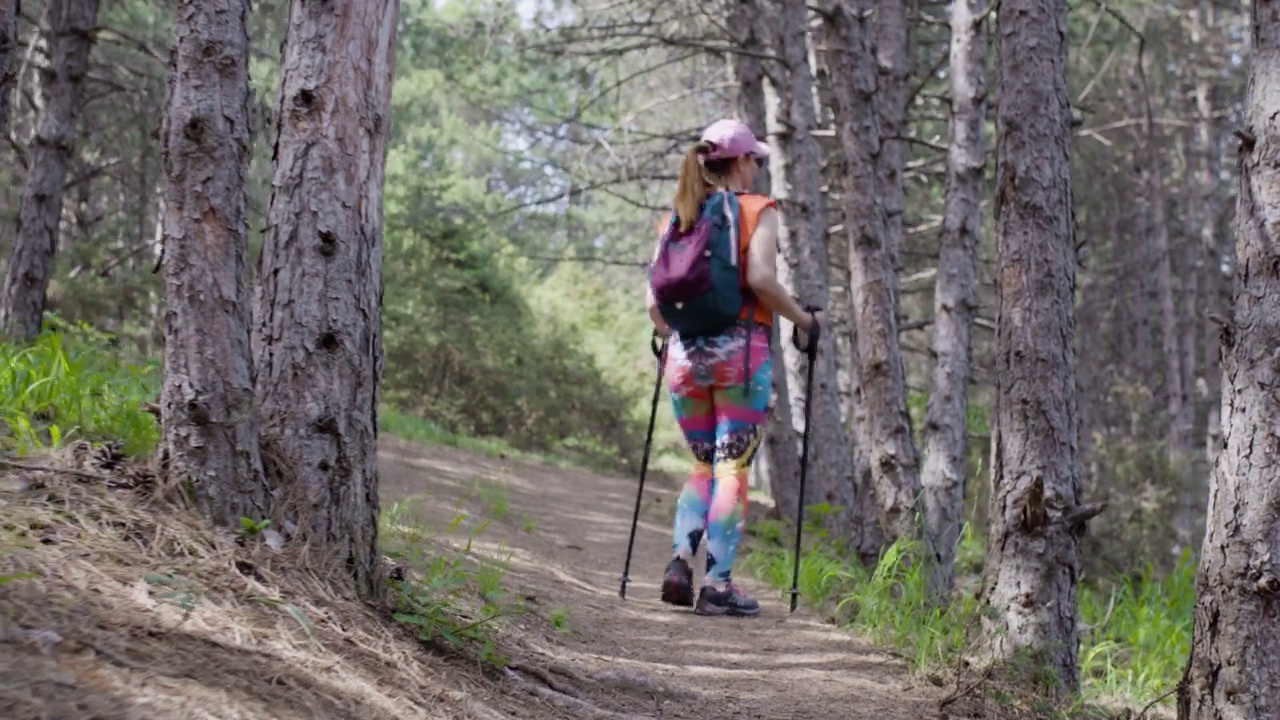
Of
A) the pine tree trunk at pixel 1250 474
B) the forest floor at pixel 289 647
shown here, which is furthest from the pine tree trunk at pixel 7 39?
the pine tree trunk at pixel 1250 474

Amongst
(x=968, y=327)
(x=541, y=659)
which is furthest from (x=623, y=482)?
(x=541, y=659)

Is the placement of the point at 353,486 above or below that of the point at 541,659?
above

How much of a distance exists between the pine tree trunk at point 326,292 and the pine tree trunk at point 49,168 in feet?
18.1

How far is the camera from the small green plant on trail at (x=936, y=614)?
4609 millimetres

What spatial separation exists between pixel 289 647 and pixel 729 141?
3.02 meters

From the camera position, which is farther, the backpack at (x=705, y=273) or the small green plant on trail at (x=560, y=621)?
the backpack at (x=705, y=273)

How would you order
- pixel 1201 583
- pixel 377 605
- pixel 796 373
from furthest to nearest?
1. pixel 796 373
2. pixel 1201 583
3. pixel 377 605

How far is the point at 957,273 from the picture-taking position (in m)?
6.75

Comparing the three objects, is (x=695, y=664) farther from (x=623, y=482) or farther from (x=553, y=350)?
(x=553, y=350)

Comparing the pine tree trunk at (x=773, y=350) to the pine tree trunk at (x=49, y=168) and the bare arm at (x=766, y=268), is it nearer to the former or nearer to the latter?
the bare arm at (x=766, y=268)

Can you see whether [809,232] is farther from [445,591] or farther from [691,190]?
[445,591]

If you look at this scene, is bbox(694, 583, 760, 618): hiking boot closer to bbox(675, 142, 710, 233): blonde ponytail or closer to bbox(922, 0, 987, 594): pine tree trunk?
bbox(675, 142, 710, 233): blonde ponytail

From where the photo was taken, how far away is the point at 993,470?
176 inches

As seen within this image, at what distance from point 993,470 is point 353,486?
8.91 feet
